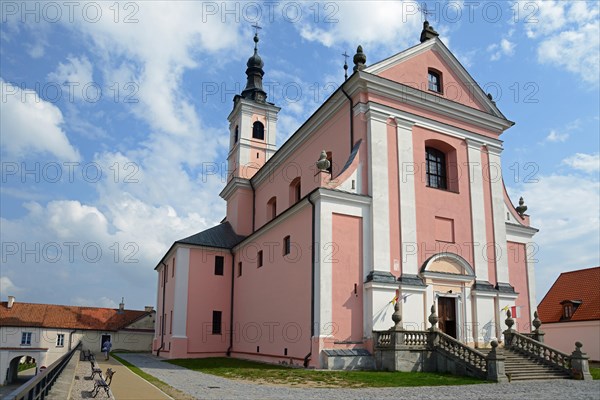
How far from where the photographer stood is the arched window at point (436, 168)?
2145cm

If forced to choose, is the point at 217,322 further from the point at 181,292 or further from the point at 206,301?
the point at 181,292

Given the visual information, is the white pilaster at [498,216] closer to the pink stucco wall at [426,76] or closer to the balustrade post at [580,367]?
the pink stucco wall at [426,76]

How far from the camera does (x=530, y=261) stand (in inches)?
904

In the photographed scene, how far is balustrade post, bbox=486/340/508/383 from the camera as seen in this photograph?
1391 centimetres

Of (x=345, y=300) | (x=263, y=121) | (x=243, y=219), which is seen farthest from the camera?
(x=263, y=121)

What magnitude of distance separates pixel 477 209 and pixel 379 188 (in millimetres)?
5008

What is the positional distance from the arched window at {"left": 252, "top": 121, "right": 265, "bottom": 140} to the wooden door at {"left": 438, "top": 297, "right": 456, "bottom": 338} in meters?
19.2

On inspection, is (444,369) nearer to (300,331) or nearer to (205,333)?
(300,331)

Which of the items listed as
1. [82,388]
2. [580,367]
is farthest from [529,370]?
[82,388]

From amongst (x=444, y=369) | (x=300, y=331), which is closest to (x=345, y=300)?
(x=300, y=331)

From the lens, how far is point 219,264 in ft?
92.7

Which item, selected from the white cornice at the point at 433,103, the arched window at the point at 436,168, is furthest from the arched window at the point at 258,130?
the white cornice at the point at 433,103

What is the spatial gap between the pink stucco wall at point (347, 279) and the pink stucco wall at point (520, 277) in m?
7.83

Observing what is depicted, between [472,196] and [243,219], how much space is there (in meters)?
14.3
